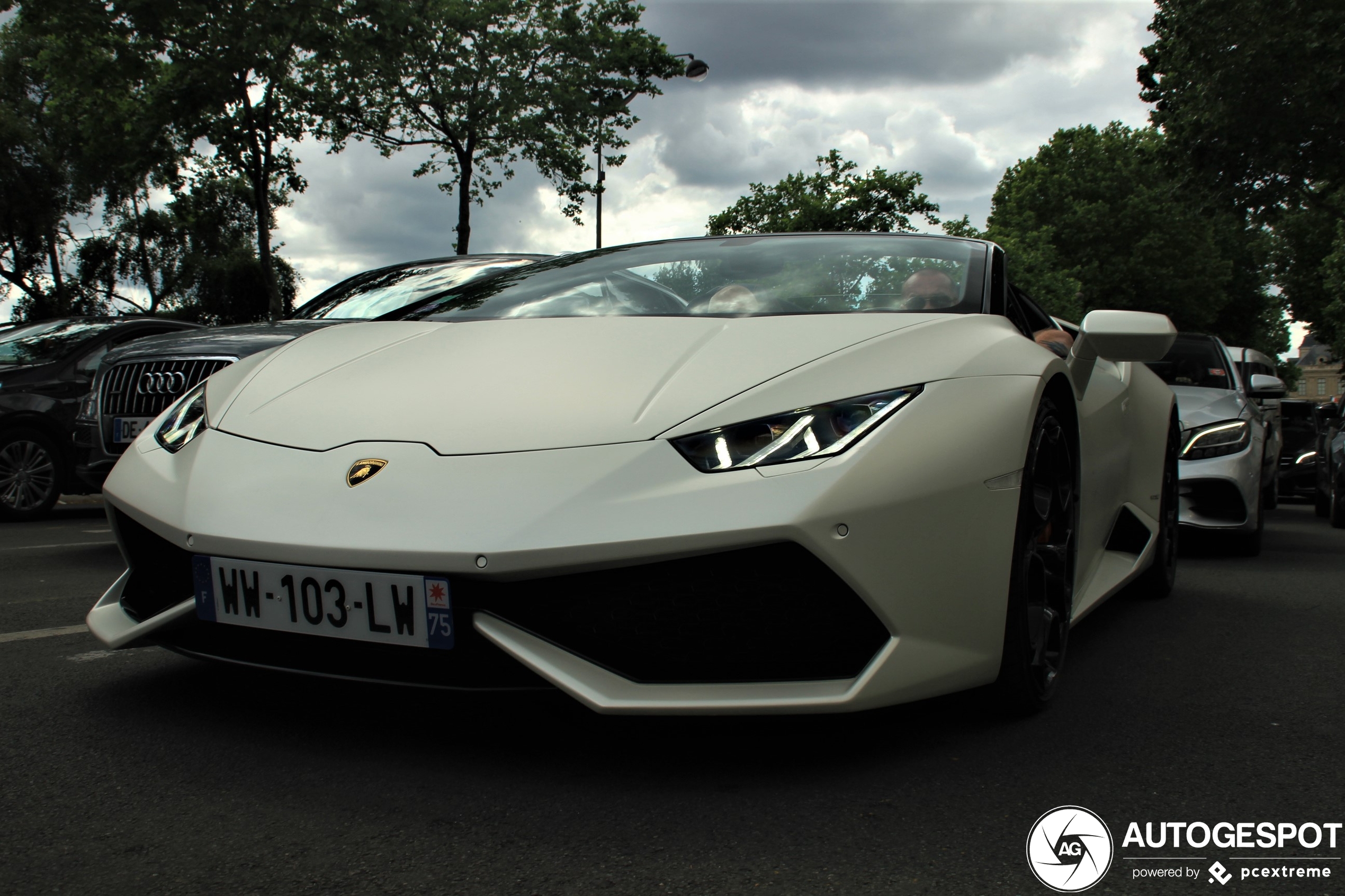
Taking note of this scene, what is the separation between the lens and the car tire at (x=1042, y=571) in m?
2.55

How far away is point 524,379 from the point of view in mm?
2607

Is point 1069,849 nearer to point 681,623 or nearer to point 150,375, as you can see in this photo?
point 681,623

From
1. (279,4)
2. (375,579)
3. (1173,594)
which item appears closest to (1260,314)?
(279,4)

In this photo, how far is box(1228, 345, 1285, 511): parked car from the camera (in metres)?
8.76

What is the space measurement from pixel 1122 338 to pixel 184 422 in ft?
7.72

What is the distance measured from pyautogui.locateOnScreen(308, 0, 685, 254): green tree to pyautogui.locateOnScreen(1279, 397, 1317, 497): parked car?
12.8 metres

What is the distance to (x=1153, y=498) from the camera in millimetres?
4281

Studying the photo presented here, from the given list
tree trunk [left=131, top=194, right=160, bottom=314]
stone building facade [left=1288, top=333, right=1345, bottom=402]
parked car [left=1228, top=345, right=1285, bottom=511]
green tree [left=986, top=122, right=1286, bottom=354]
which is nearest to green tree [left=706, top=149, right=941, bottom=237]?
green tree [left=986, top=122, right=1286, bottom=354]

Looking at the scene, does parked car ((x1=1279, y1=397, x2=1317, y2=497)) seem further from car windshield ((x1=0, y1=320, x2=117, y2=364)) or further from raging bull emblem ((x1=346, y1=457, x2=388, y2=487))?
raging bull emblem ((x1=346, y1=457, x2=388, y2=487))

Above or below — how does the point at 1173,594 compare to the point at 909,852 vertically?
below

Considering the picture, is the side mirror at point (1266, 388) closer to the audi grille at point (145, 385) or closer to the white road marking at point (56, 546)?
the audi grille at point (145, 385)

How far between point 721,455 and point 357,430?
0.80m

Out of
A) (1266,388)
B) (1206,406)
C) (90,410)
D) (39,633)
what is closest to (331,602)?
(39,633)

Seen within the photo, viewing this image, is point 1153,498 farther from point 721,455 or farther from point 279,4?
point 279,4
